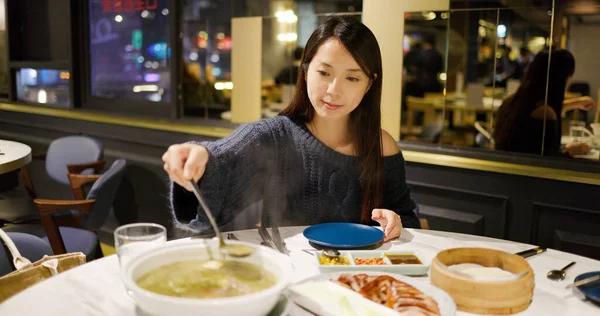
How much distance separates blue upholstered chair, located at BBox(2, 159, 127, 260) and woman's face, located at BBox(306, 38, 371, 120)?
1378mm

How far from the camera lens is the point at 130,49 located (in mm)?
4559

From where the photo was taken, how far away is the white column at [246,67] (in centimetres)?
371

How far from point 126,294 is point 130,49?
3.76 metres

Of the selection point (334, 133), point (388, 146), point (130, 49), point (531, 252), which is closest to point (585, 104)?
point (388, 146)

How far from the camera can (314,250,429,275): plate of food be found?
1.25 meters

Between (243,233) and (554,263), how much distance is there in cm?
81

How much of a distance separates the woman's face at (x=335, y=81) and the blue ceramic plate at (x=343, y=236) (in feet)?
1.28

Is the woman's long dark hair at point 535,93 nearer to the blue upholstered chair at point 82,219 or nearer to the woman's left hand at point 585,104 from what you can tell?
the woman's left hand at point 585,104

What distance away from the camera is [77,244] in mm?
2572

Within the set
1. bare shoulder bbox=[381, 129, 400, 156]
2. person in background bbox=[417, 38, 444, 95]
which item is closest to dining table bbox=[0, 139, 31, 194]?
bare shoulder bbox=[381, 129, 400, 156]

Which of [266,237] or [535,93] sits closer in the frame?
[266,237]

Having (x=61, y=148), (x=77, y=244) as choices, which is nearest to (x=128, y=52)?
(x=61, y=148)

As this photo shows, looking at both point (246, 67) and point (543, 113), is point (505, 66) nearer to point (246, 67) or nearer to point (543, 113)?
point (543, 113)

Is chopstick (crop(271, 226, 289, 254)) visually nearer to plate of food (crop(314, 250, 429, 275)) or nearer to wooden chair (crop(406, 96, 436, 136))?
plate of food (crop(314, 250, 429, 275))
